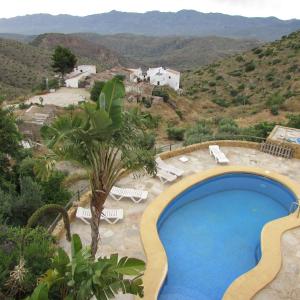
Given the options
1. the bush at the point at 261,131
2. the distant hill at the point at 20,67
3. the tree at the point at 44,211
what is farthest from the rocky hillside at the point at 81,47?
the tree at the point at 44,211

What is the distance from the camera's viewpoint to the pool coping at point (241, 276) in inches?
367

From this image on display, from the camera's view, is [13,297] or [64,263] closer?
[64,263]

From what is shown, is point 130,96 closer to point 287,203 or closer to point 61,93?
point 61,93

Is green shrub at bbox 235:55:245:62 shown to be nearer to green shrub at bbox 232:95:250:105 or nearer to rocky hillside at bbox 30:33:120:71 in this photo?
green shrub at bbox 232:95:250:105

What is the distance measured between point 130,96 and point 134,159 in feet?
118

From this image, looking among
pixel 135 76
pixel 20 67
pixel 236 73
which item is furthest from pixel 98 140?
pixel 20 67

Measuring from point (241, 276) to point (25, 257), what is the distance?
5.77 metres

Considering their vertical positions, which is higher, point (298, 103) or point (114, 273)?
point (114, 273)

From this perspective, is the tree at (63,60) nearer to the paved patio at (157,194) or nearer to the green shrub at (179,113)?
the green shrub at (179,113)

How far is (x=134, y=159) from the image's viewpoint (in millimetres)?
7934

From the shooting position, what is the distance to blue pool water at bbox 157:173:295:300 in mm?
10467

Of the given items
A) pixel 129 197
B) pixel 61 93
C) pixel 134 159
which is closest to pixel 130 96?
pixel 61 93

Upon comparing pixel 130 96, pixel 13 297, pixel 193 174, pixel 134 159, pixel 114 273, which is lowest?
pixel 130 96

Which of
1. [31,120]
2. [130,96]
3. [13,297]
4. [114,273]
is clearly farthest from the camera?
[130,96]
